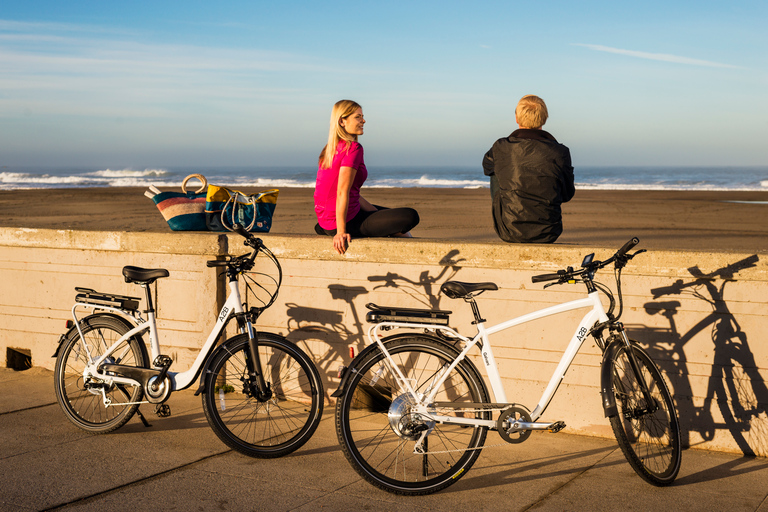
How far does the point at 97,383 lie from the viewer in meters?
4.74

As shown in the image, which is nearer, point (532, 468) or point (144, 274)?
point (532, 468)

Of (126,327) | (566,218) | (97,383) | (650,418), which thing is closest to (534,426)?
(650,418)

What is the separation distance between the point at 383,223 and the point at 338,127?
0.78m

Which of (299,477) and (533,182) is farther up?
(533,182)

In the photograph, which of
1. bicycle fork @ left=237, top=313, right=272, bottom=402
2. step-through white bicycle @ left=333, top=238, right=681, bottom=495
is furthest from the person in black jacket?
bicycle fork @ left=237, top=313, right=272, bottom=402

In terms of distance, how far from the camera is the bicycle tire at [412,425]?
3791 mm

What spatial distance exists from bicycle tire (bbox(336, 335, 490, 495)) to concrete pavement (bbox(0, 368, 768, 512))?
11 centimetres

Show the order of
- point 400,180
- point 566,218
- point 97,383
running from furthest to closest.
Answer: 1. point 400,180
2. point 566,218
3. point 97,383

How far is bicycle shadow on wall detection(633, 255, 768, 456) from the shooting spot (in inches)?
169

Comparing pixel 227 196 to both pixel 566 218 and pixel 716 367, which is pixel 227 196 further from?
pixel 566 218

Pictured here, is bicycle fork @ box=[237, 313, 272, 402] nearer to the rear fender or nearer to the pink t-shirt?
the rear fender

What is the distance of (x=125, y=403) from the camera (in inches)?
182

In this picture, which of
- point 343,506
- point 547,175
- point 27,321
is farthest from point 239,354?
point 27,321

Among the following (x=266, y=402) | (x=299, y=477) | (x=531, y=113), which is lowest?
(x=299, y=477)
